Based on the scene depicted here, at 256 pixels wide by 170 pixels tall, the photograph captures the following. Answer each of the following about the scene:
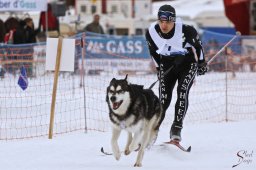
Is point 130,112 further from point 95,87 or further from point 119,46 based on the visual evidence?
point 119,46

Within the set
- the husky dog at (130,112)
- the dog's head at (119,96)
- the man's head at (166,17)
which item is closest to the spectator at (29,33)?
the man's head at (166,17)

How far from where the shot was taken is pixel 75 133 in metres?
8.11

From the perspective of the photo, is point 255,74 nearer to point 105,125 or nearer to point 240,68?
point 240,68

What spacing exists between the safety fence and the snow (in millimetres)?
896

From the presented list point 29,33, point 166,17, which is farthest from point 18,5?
point 166,17

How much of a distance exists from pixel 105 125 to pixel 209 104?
9.14 ft

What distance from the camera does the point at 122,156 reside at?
6242 mm

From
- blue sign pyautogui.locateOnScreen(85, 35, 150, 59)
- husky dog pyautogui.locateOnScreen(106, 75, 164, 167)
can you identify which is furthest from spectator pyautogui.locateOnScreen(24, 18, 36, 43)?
husky dog pyautogui.locateOnScreen(106, 75, 164, 167)

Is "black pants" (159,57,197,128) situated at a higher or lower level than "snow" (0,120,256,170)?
higher

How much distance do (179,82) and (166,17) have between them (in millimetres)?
767

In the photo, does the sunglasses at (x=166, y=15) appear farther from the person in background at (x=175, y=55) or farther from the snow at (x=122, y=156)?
the snow at (x=122, y=156)

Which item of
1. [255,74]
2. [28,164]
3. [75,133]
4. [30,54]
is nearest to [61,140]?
[75,133]

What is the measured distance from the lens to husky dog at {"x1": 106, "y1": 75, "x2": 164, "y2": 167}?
5.68 metres

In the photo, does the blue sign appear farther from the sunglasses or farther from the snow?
the sunglasses
